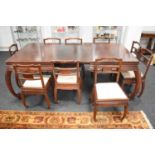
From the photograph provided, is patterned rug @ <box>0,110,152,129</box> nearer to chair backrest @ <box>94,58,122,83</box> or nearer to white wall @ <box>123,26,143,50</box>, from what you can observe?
chair backrest @ <box>94,58,122,83</box>

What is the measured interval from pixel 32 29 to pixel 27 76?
9.57 ft

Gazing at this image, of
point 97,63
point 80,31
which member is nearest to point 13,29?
point 80,31

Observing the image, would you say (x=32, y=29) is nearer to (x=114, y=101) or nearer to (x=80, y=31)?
(x=80, y=31)

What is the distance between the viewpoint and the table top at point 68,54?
194cm

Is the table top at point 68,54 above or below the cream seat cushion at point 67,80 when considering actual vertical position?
above

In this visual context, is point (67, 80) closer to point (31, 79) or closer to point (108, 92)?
point (31, 79)

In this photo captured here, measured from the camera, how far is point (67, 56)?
209 centimetres

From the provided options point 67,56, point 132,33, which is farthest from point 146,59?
point 132,33

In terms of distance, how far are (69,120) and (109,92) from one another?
2.17ft

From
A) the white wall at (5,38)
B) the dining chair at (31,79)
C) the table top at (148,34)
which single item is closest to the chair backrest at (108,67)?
the dining chair at (31,79)

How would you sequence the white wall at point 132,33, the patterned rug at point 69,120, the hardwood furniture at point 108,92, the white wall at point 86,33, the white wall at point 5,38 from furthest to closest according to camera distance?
1. the white wall at point 5,38
2. the white wall at point 86,33
3. the white wall at point 132,33
4. the patterned rug at point 69,120
5. the hardwood furniture at point 108,92

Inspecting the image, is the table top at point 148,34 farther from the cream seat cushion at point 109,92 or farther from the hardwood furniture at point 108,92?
the cream seat cushion at point 109,92

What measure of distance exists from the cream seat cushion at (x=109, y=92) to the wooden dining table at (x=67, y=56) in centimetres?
33
